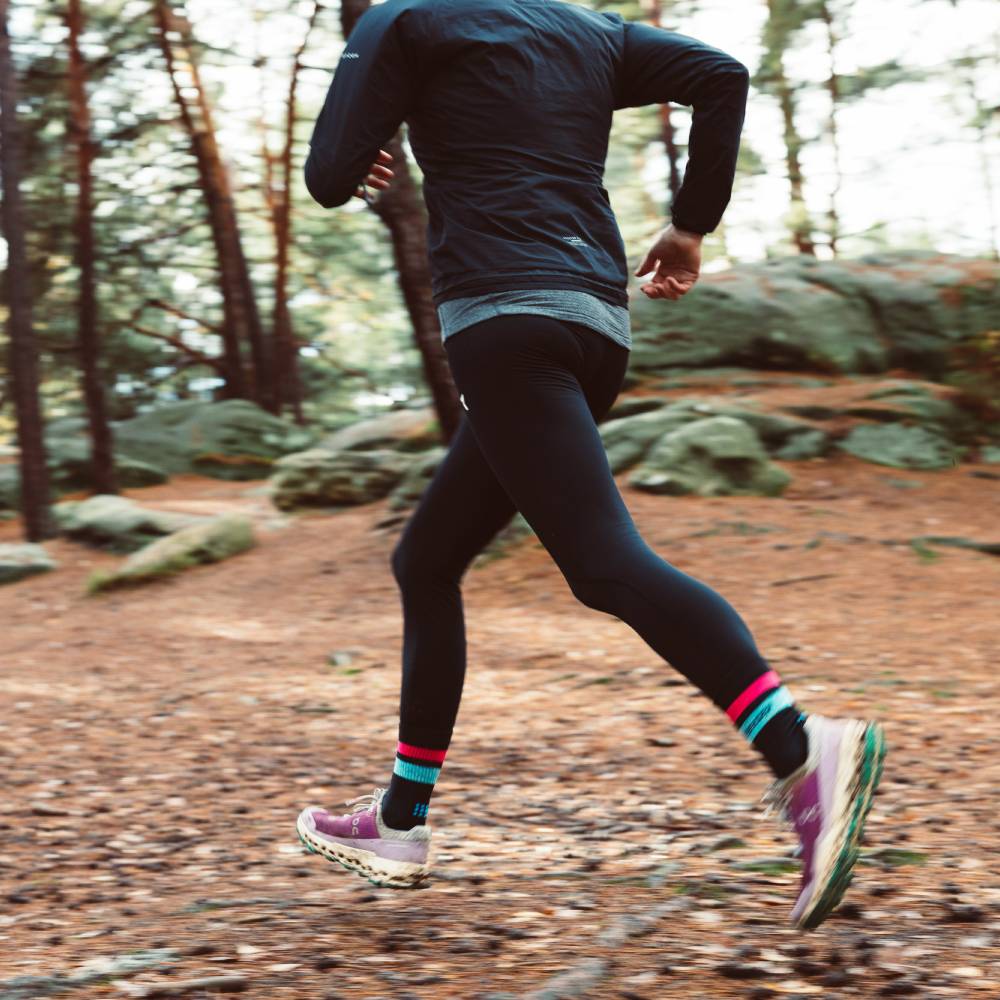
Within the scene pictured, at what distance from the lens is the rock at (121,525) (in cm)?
1166

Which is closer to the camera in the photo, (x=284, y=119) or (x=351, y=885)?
(x=351, y=885)

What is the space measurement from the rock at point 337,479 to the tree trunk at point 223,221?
6603 millimetres

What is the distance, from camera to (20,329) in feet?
39.9

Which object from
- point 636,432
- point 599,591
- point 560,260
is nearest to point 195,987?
point 599,591

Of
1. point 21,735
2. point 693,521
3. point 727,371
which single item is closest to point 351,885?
point 21,735

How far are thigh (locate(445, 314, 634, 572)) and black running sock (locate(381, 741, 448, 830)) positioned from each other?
30.9 inches

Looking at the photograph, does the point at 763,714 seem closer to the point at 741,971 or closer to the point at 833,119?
the point at 741,971

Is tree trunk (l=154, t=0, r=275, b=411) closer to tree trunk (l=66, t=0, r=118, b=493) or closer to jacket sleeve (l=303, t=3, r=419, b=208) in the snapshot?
tree trunk (l=66, t=0, r=118, b=493)

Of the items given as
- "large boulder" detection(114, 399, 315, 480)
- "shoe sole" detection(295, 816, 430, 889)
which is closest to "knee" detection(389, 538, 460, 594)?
"shoe sole" detection(295, 816, 430, 889)

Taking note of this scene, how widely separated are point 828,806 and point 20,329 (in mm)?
11662

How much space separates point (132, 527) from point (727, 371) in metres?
6.31

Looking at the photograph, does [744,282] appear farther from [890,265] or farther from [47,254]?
[47,254]

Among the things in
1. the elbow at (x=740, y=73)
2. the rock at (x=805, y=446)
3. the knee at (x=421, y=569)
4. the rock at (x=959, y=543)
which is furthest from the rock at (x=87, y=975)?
the rock at (x=805, y=446)

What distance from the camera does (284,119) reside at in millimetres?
19578
